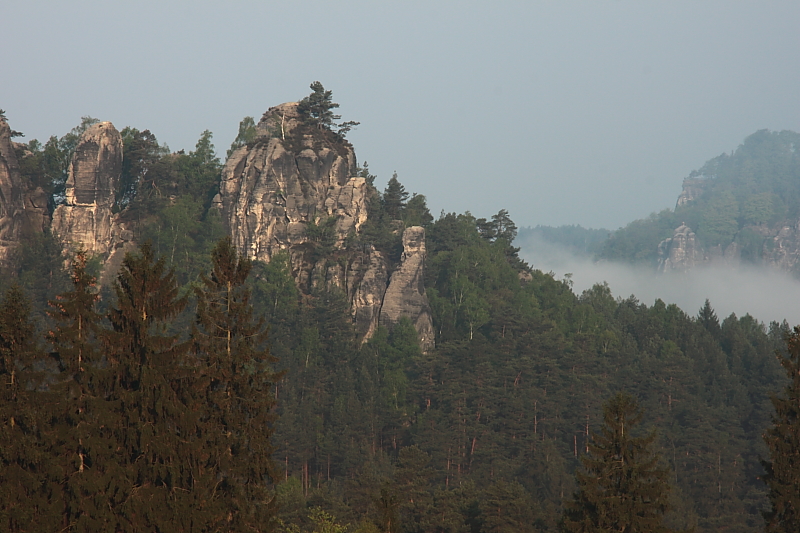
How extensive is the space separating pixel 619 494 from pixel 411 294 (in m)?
63.4

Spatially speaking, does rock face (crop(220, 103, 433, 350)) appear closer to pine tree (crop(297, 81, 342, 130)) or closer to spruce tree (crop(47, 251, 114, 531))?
pine tree (crop(297, 81, 342, 130))

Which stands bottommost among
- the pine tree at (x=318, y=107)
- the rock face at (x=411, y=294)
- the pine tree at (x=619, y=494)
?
the pine tree at (x=619, y=494)

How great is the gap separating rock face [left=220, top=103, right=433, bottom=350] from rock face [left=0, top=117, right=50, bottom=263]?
16.8 metres

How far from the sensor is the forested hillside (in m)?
Answer: 30.9

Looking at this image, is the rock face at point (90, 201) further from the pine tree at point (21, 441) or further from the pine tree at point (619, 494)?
the pine tree at point (619, 494)

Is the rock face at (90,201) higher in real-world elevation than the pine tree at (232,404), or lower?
higher

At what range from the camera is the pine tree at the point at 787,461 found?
32.9 meters

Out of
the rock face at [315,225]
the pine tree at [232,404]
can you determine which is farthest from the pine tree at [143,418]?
the rock face at [315,225]

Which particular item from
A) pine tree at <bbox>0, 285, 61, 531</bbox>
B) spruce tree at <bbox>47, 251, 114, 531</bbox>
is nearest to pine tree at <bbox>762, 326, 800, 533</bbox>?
spruce tree at <bbox>47, 251, 114, 531</bbox>

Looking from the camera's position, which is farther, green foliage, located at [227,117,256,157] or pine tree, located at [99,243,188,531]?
green foliage, located at [227,117,256,157]

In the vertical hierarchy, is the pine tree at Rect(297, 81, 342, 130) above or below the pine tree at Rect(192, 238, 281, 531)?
above

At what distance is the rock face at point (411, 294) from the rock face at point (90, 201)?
1011 inches

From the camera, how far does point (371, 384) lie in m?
86.0

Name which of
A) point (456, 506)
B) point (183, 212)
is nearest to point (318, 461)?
point (456, 506)
